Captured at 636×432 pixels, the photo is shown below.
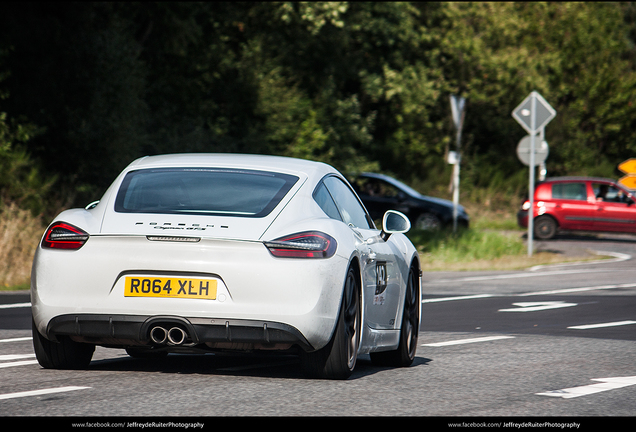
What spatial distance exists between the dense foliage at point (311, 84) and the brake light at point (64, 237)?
12.9 m

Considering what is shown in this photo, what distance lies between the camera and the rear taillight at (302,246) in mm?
6477

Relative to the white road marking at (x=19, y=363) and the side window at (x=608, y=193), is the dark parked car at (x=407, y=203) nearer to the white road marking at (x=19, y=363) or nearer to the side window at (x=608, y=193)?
the side window at (x=608, y=193)

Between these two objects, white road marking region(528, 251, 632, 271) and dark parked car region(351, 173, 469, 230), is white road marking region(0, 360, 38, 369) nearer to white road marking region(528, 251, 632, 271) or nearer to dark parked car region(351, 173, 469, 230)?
white road marking region(528, 251, 632, 271)

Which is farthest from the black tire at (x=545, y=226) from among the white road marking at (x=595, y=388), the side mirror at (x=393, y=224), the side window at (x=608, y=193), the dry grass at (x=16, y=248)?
the white road marking at (x=595, y=388)

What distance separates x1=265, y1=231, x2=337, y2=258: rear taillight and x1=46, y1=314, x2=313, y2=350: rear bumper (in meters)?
0.42

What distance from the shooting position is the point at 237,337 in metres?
6.41

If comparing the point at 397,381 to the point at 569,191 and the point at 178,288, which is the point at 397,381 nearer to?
the point at 178,288

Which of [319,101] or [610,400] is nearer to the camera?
[610,400]

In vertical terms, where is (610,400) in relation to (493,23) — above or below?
below

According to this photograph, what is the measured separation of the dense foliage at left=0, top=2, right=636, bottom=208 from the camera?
22.6 m

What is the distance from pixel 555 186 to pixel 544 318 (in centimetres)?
1914
